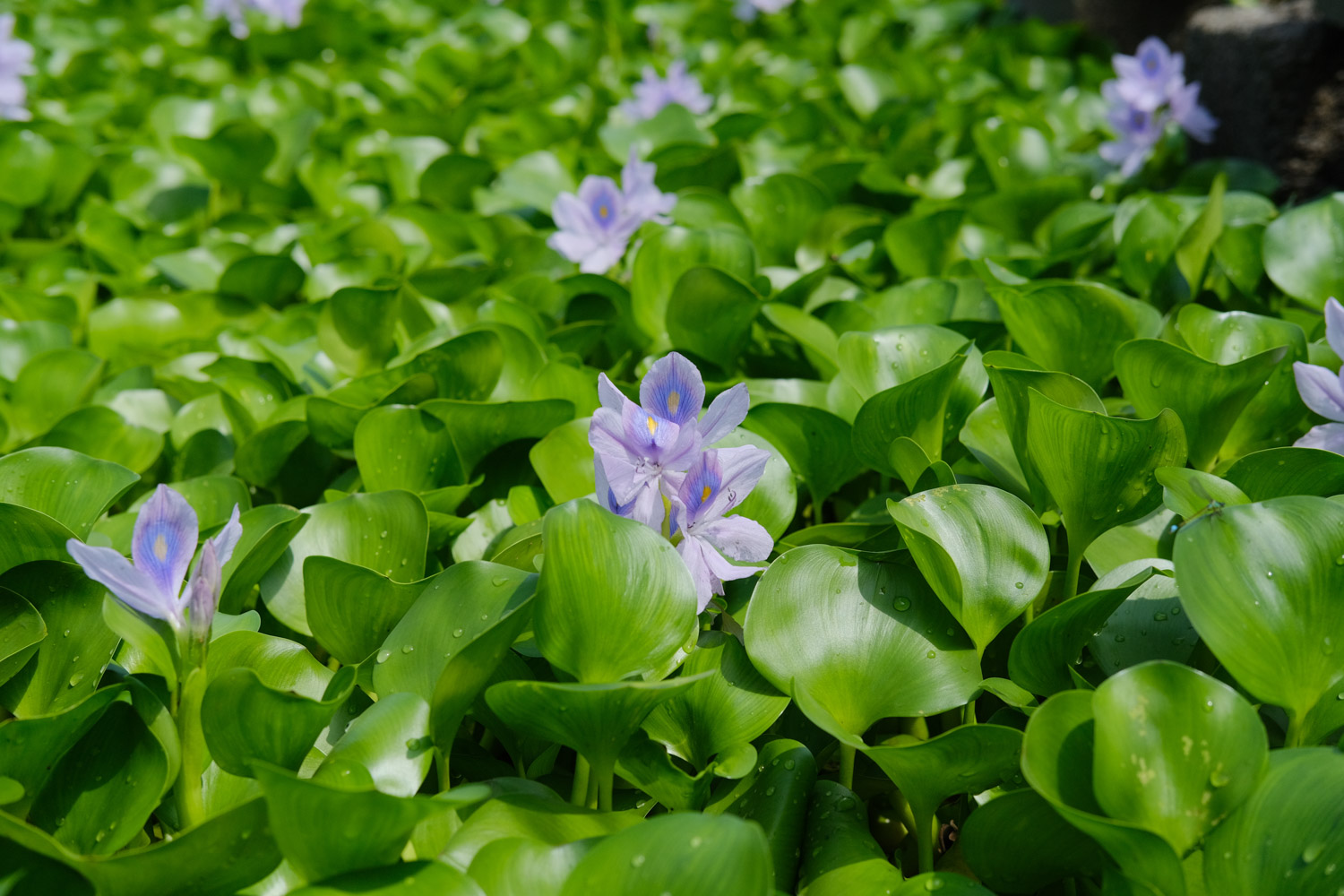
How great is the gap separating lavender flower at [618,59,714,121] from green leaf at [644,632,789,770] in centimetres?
195

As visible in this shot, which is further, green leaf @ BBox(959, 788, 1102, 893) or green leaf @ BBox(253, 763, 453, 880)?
green leaf @ BBox(959, 788, 1102, 893)

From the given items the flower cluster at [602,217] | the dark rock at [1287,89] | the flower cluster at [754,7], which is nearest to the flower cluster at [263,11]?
the flower cluster at [754,7]

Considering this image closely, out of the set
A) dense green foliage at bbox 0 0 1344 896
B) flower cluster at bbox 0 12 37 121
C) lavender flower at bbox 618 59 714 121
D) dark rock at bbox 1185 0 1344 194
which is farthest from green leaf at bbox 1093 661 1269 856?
flower cluster at bbox 0 12 37 121

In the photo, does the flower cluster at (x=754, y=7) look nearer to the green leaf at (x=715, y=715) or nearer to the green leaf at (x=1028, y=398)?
the green leaf at (x=1028, y=398)

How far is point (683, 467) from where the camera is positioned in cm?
81

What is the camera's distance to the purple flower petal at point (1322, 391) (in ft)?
3.15

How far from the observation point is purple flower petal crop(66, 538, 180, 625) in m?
0.69

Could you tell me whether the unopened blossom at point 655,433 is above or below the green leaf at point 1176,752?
above

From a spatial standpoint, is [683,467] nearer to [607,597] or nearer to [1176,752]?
[607,597]

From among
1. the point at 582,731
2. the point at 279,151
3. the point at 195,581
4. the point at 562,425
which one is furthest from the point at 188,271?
the point at 582,731

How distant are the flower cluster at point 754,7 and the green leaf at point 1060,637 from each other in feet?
9.78

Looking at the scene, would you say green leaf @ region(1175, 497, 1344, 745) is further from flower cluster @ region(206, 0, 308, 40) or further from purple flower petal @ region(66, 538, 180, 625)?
flower cluster @ region(206, 0, 308, 40)

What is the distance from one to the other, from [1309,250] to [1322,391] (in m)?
0.53

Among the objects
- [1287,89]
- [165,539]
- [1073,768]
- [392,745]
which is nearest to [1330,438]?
[1073,768]
